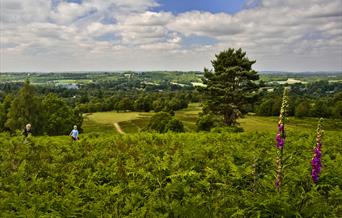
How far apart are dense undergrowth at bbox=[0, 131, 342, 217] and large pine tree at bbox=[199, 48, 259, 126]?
1157 inches

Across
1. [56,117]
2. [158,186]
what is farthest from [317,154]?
[56,117]

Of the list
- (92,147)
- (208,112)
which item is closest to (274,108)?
(208,112)

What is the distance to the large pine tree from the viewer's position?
47031 millimetres

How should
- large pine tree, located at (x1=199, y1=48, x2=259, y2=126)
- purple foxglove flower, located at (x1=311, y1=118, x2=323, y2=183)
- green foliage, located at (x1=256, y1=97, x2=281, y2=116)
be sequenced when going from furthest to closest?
green foliage, located at (x1=256, y1=97, x2=281, y2=116) < large pine tree, located at (x1=199, y1=48, x2=259, y2=126) < purple foxglove flower, located at (x1=311, y1=118, x2=323, y2=183)

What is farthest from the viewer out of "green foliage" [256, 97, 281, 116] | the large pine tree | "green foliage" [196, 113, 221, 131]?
"green foliage" [256, 97, 281, 116]

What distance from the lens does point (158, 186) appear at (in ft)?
33.4

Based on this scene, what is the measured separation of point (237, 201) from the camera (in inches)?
342

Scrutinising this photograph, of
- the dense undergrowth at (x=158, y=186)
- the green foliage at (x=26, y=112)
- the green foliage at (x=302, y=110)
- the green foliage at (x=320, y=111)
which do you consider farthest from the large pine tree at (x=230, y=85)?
the green foliage at (x=320, y=111)

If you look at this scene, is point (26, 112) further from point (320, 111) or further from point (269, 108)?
point (320, 111)

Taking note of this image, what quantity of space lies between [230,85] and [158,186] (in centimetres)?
3869

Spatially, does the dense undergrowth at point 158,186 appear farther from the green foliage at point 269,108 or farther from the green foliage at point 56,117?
the green foliage at point 269,108

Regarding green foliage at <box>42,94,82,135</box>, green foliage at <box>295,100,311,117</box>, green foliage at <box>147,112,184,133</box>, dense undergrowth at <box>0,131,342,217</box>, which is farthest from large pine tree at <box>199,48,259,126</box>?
green foliage at <box>295,100,311,117</box>

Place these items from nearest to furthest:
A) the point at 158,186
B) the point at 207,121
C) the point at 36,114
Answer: the point at 158,186 < the point at 207,121 < the point at 36,114

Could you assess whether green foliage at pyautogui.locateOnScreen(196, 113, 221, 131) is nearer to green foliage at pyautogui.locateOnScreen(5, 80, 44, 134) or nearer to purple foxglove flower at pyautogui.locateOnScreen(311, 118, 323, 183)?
green foliage at pyautogui.locateOnScreen(5, 80, 44, 134)
